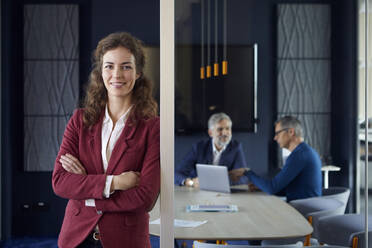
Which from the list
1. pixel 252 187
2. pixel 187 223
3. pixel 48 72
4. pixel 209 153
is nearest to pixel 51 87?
pixel 48 72

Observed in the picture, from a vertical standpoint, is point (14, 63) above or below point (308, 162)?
above

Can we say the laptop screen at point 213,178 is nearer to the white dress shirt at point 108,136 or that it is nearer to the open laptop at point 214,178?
the open laptop at point 214,178

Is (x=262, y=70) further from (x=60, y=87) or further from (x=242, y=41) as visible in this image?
(x=60, y=87)

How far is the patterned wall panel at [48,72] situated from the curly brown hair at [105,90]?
291cm

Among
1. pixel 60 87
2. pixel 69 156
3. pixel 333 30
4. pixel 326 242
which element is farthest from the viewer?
pixel 333 30

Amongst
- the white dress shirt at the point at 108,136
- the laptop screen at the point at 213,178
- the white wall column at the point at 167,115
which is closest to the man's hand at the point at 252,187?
the laptop screen at the point at 213,178

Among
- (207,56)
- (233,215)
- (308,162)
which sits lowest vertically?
(233,215)

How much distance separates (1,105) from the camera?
13.4ft

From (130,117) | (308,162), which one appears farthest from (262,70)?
(130,117)

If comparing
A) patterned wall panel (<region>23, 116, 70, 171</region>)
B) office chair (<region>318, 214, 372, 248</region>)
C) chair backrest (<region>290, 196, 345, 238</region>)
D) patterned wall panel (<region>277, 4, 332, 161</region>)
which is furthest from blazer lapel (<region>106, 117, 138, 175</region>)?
patterned wall panel (<region>277, 4, 332, 161</region>)

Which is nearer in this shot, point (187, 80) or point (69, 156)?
point (69, 156)

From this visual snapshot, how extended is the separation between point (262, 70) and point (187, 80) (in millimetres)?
787

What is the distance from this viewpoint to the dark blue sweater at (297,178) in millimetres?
3391

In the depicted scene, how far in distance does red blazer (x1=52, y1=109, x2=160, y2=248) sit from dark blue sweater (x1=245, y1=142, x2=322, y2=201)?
197cm
